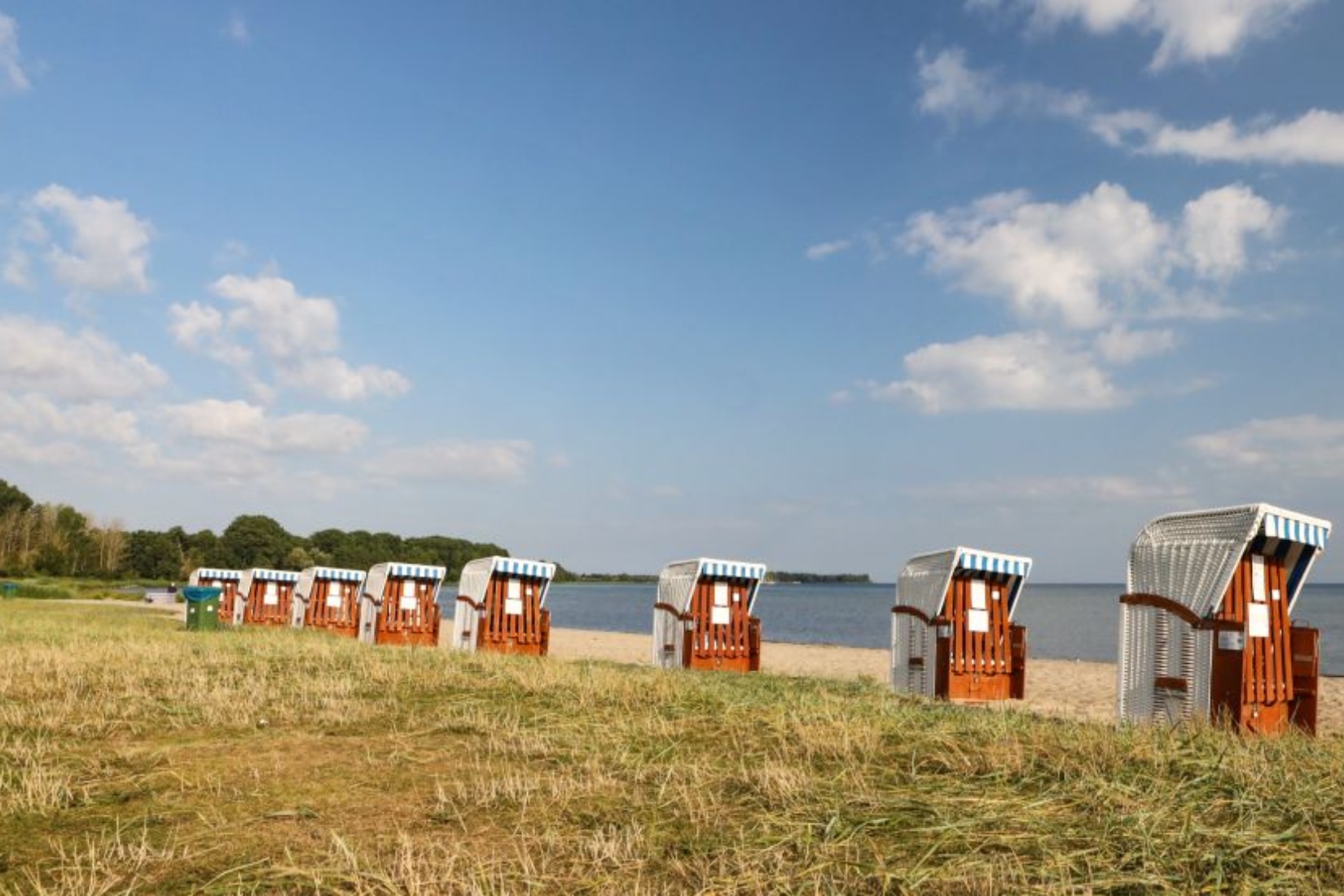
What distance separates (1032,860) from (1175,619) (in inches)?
275

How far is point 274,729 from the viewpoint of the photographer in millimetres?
7660

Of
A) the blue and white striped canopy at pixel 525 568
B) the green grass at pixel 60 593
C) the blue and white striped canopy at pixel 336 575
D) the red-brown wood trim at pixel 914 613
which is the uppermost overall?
the blue and white striped canopy at pixel 525 568

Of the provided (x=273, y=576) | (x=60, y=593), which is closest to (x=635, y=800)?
(x=273, y=576)

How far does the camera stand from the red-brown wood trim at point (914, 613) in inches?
576

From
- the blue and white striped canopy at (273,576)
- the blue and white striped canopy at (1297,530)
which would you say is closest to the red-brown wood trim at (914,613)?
the blue and white striped canopy at (1297,530)

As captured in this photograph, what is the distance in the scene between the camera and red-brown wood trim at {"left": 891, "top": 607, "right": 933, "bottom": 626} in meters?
14.6

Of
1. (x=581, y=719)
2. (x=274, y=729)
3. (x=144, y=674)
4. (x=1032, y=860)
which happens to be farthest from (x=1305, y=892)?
(x=144, y=674)

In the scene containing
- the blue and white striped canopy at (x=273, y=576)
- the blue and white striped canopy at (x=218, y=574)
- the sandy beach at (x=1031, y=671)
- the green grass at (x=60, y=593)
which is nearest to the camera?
the sandy beach at (x=1031, y=671)

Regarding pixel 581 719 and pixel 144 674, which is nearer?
pixel 581 719

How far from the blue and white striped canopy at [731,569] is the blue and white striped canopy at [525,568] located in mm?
4750

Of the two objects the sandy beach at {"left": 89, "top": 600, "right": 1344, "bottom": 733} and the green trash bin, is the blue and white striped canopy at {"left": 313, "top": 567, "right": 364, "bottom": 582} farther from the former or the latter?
the sandy beach at {"left": 89, "top": 600, "right": 1344, "bottom": 733}

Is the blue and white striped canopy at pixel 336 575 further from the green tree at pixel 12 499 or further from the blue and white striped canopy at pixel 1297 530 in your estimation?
the green tree at pixel 12 499

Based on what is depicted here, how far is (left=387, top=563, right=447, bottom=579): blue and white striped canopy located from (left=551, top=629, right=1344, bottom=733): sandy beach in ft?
12.5

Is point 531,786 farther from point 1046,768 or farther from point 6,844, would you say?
point 1046,768
